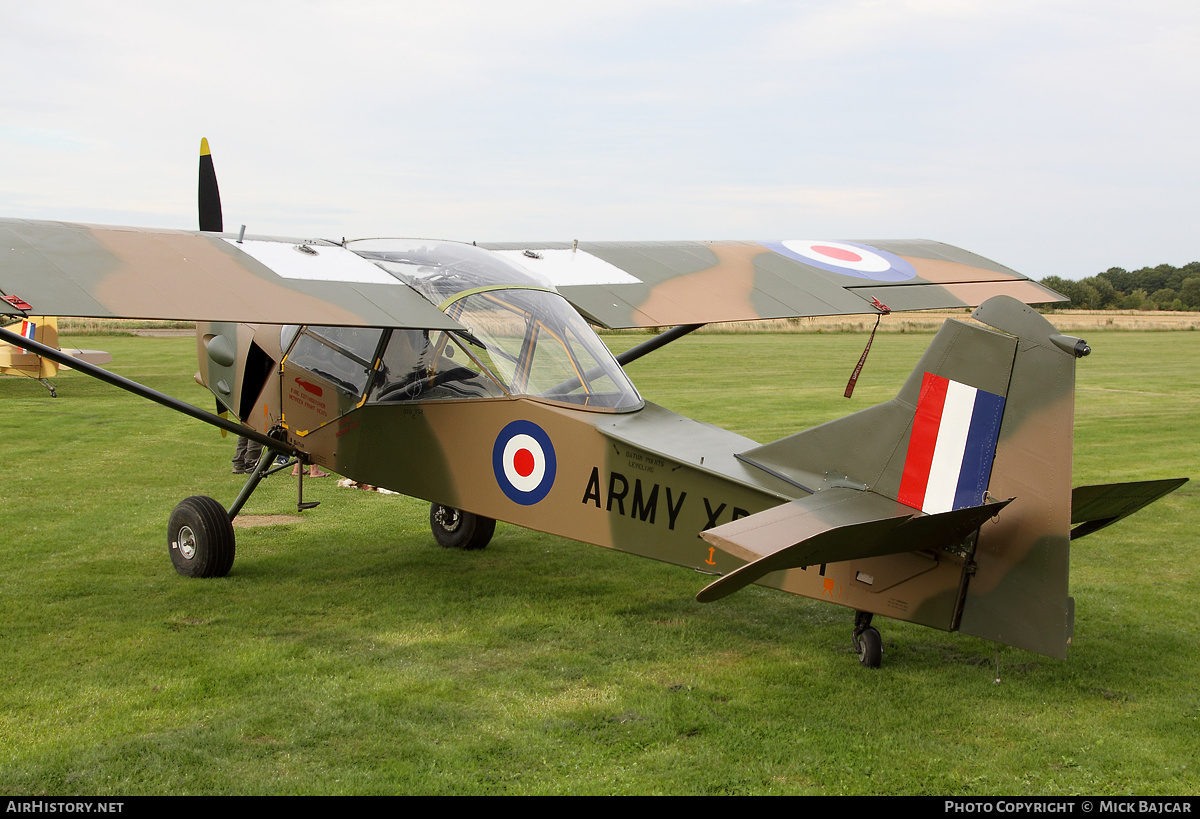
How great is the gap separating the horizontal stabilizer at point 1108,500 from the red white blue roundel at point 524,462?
312 centimetres

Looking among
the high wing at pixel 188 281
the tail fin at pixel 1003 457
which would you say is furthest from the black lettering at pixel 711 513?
A: the high wing at pixel 188 281

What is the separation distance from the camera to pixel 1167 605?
21.9 ft

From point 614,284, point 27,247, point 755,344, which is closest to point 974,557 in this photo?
point 614,284

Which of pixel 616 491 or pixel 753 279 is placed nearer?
pixel 616 491

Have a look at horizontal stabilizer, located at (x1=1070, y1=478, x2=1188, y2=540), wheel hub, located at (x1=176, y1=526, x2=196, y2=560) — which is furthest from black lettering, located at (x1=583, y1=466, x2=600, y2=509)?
wheel hub, located at (x1=176, y1=526, x2=196, y2=560)

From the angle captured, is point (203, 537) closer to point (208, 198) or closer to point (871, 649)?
point (208, 198)

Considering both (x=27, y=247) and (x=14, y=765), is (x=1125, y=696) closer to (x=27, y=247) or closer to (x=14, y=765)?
(x=14, y=765)

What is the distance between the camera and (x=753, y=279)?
892cm

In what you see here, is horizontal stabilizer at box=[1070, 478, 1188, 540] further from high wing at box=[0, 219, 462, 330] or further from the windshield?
high wing at box=[0, 219, 462, 330]

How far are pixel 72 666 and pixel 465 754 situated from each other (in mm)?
2782

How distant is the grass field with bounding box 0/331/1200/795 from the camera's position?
4242 mm

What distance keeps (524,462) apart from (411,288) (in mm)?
1573

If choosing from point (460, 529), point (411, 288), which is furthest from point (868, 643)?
point (460, 529)

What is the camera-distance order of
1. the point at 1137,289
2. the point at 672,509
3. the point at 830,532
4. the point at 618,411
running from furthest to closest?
the point at 1137,289
the point at 618,411
the point at 672,509
the point at 830,532
